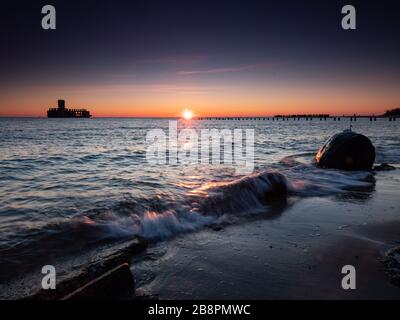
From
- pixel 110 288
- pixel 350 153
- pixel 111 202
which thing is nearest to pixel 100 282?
pixel 110 288

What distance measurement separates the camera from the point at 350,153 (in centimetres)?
1291

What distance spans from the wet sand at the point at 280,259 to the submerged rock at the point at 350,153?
21.2 feet

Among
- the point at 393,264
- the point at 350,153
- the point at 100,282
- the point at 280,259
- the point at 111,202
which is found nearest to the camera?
the point at 100,282

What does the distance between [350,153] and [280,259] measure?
10.4 meters

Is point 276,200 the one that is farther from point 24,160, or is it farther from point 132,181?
point 24,160

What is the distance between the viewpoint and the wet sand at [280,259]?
349 centimetres

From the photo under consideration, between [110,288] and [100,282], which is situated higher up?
[100,282]

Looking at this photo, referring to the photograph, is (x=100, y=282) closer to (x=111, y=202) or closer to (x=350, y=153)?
(x=111, y=202)

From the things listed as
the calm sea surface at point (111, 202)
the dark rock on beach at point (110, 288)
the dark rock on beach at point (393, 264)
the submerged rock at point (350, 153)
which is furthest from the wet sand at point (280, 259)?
the submerged rock at point (350, 153)

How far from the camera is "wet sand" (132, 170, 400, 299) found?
11.4ft

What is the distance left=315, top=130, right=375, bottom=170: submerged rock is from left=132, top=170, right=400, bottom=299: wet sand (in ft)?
21.2

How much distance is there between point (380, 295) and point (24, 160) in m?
16.9

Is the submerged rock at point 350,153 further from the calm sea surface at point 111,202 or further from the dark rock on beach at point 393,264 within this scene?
the dark rock on beach at point 393,264
